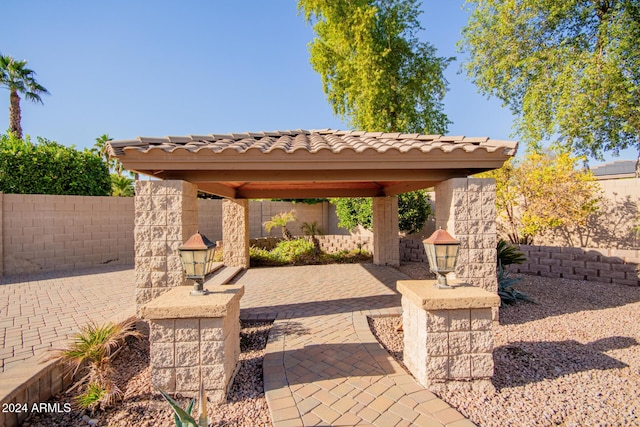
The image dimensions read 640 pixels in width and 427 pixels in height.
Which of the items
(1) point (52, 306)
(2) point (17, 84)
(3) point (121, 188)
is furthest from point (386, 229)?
(2) point (17, 84)

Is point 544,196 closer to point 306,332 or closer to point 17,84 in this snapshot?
point 306,332

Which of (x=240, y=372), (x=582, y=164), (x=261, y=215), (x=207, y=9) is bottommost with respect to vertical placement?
(x=240, y=372)

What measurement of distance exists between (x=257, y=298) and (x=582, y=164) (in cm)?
1267

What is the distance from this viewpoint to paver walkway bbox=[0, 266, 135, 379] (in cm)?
421

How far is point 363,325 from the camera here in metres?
4.78

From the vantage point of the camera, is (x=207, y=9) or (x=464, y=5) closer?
(x=207, y=9)

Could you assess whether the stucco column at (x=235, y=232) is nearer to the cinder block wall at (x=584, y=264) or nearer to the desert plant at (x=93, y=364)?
A: the desert plant at (x=93, y=364)

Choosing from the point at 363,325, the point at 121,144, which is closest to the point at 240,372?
the point at 363,325

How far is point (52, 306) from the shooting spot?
602 centimetres

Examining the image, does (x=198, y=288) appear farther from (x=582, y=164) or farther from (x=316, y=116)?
(x=316, y=116)

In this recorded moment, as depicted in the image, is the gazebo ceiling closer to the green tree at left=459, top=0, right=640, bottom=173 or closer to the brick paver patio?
the brick paver patio

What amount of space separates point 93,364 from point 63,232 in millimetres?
8986

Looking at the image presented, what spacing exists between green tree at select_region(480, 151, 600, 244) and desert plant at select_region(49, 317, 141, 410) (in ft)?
32.9

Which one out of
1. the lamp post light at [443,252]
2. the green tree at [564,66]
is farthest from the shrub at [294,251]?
the green tree at [564,66]
